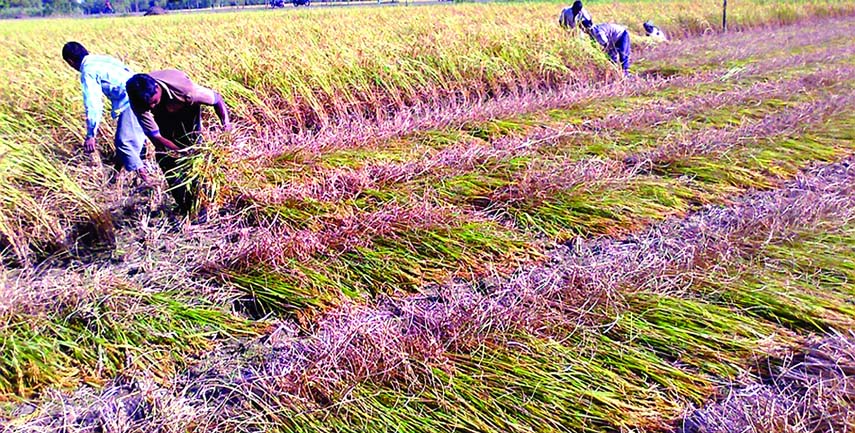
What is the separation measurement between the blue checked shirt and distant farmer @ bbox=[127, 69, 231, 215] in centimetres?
40

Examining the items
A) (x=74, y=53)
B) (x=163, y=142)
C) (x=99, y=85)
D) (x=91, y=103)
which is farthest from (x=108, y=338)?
(x=74, y=53)

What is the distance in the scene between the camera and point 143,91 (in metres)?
2.94

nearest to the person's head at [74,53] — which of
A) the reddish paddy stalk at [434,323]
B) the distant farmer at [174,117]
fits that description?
the distant farmer at [174,117]

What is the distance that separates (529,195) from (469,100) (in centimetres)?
285

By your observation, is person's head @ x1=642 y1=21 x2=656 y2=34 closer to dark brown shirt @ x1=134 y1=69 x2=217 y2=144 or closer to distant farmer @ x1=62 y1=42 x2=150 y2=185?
dark brown shirt @ x1=134 y1=69 x2=217 y2=144

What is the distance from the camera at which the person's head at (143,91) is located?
2924mm

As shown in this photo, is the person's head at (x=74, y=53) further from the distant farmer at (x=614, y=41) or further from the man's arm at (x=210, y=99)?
the distant farmer at (x=614, y=41)

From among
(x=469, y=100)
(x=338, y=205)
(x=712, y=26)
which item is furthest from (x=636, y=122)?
(x=712, y=26)

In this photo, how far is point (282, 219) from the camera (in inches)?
125

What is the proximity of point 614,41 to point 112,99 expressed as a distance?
5.90 meters

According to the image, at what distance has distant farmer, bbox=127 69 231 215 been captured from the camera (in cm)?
309

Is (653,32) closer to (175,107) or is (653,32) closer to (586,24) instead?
(586,24)

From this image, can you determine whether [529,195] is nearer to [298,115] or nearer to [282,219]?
[282,219]

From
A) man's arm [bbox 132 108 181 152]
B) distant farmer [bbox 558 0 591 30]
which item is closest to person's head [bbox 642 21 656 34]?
distant farmer [bbox 558 0 591 30]
